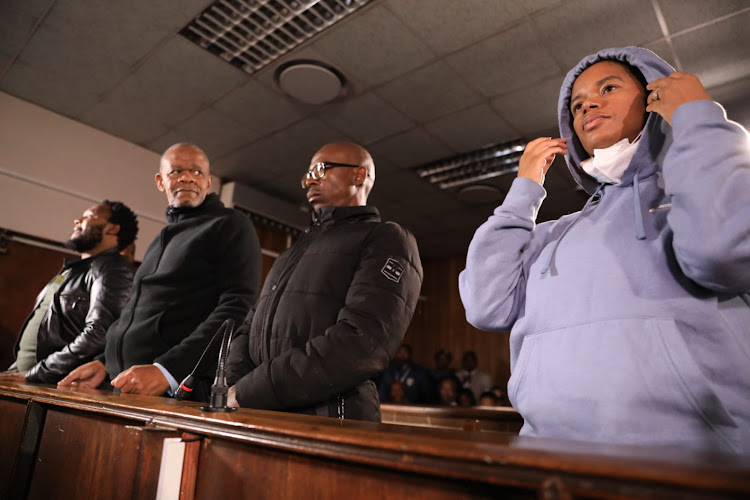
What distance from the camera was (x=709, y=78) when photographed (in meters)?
3.51

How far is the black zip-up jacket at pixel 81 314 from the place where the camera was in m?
2.24

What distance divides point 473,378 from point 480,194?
9.93ft

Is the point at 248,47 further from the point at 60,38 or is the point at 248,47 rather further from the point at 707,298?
the point at 707,298

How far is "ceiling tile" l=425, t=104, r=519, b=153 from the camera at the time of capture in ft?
13.7

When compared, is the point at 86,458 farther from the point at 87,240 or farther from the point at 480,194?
the point at 480,194

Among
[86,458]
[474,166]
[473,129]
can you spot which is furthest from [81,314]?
[474,166]

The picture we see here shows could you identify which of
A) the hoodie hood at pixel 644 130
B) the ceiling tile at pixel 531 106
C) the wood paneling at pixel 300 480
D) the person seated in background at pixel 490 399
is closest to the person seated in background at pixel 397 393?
the person seated in background at pixel 490 399

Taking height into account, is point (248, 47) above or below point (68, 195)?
above

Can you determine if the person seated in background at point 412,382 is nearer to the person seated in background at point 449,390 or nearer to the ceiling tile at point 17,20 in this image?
the person seated in background at point 449,390

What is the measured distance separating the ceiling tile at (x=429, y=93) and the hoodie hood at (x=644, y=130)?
2437mm

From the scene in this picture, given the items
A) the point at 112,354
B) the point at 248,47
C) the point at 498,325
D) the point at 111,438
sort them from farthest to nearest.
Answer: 1. the point at 248,47
2. the point at 112,354
3. the point at 498,325
4. the point at 111,438

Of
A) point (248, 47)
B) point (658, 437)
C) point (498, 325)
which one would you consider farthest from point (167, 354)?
point (248, 47)

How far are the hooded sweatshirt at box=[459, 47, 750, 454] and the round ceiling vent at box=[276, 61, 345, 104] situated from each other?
2936 millimetres

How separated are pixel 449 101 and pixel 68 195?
3724mm
